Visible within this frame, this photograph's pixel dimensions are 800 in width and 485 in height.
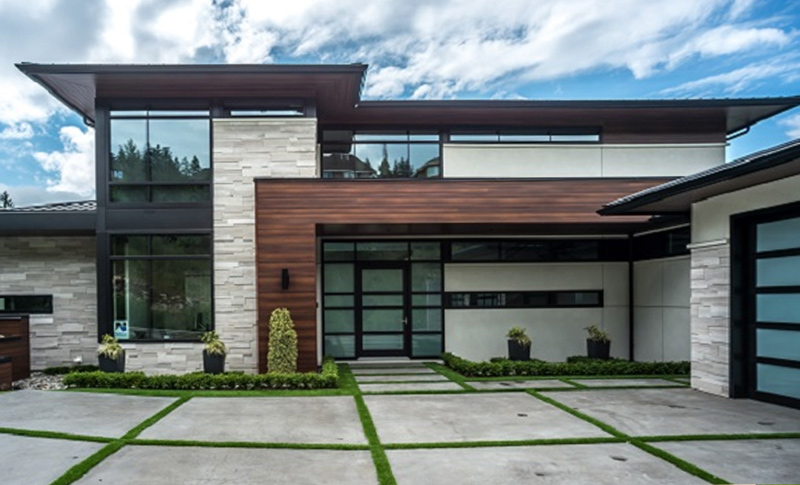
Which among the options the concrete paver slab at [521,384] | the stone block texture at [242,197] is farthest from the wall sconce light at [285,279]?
the concrete paver slab at [521,384]

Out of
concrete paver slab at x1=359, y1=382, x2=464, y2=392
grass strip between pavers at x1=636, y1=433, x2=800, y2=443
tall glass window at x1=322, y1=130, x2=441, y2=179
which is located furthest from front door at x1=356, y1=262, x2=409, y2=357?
grass strip between pavers at x1=636, y1=433, x2=800, y2=443

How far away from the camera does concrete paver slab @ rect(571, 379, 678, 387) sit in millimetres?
9766

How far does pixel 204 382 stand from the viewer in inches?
372

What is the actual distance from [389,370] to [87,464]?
22.7 feet

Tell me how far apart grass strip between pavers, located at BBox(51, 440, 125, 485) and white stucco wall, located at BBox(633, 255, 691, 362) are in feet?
33.5

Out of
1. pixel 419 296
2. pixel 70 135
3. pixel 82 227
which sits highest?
pixel 70 135

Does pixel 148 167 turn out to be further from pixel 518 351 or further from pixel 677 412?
pixel 677 412

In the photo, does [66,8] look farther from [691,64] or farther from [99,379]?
[691,64]

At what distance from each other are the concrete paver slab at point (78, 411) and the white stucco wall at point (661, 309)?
9.62 metres

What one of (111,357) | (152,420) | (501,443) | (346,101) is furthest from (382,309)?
(501,443)

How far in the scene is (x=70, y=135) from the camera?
24141 mm

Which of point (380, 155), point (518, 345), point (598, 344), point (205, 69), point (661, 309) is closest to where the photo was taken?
point (205, 69)

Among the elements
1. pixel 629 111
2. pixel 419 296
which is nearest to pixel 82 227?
pixel 419 296

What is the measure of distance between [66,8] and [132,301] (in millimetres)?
6240
